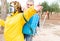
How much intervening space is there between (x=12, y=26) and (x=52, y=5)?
5255 cm

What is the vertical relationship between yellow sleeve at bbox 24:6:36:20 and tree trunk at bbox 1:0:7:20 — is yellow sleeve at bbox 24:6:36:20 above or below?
above

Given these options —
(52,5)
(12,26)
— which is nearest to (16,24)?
(12,26)

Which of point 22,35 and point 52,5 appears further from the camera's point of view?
point 52,5

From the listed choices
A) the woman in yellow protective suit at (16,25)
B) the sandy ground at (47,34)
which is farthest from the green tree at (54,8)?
the woman in yellow protective suit at (16,25)

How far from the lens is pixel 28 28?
13.9 ft

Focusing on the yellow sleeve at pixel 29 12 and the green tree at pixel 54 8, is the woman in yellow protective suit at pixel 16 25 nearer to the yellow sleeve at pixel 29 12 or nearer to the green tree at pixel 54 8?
the yellow sleeve at pixel 29 12

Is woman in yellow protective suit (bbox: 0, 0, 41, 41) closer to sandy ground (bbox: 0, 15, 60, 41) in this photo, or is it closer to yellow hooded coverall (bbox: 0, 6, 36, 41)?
yellow hooded coverall (bbox: 0, 6, 36, 41)

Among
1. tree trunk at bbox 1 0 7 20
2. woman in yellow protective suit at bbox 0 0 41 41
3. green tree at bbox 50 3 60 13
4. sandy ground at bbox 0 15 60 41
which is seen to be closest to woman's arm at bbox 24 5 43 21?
woman in yellow protective suit at bbox 0 0 41 41

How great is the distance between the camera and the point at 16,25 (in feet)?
12.8

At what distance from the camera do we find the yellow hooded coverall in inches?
153

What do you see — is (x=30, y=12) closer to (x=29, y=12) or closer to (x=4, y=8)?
(x=29, y=12)

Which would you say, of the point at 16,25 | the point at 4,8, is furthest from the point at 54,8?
the point at 16,25

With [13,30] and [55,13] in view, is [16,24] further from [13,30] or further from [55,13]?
[55,13]

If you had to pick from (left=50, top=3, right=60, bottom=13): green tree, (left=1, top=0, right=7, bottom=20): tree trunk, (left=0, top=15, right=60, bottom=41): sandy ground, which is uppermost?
(left=1, top=0, right=7, bottom=20): tree trunk
